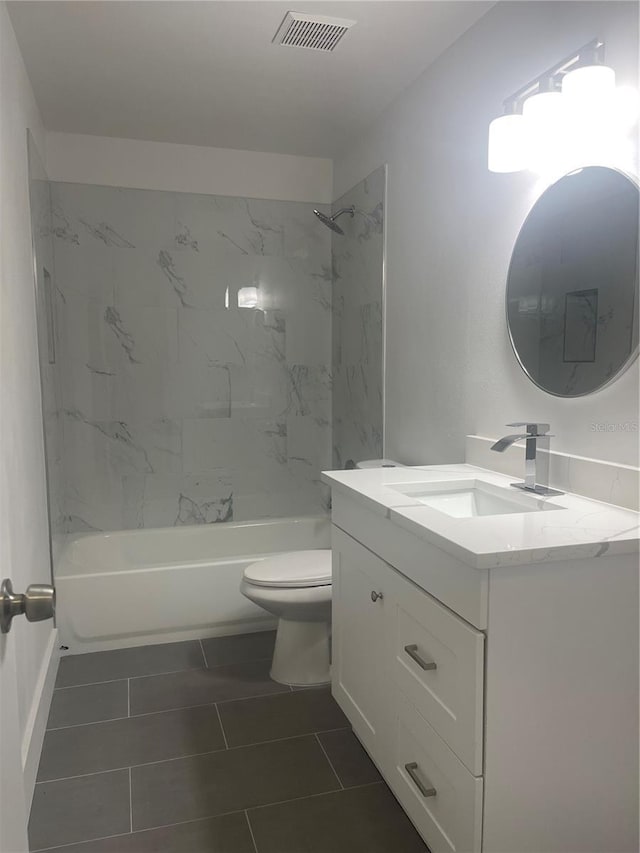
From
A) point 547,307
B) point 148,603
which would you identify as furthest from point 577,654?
point 148,603

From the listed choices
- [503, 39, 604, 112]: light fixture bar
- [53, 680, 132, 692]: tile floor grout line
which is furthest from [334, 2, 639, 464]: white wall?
[53, 680, 132, 692]: tile floor grout line

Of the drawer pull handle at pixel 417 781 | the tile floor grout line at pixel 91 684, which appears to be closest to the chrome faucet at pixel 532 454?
the drawer pull handle at pixel 417 781

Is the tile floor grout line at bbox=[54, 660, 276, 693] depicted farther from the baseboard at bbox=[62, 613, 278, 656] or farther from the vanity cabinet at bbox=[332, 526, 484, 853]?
the vanity cabinet at bbox=[332, 526, 484, 853]

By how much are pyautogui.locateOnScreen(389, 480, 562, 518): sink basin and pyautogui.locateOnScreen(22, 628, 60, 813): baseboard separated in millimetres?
1257

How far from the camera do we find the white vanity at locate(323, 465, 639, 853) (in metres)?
1.29

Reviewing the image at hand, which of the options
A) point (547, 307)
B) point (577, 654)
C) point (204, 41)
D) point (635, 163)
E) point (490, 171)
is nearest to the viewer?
point (577, 654)

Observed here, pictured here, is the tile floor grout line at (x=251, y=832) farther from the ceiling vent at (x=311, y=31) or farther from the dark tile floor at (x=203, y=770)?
the ceiling vent at (x=311, y=31)

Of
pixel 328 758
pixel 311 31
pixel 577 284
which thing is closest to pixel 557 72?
pixel 577 284

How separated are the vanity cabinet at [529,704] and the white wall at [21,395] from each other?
3.58 feet

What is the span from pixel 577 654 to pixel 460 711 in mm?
269

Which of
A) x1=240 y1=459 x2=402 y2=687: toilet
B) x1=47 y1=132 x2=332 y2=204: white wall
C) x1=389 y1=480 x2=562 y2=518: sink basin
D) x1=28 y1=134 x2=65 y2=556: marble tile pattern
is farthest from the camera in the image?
x1=47 y1=132 x2=332 y2=204: white wall

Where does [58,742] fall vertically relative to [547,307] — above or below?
below

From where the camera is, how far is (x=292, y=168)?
3.57 metres

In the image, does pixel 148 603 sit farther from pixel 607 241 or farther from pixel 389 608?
pixel 607 241
